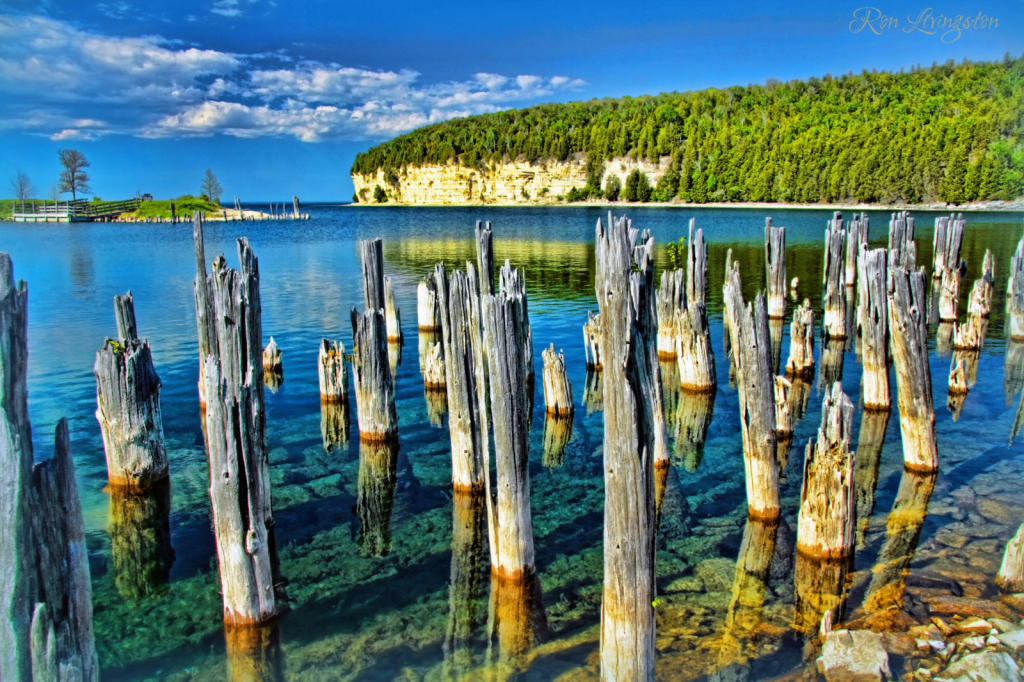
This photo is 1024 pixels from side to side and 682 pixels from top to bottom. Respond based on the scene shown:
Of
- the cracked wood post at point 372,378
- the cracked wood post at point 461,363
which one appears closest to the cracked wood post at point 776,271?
the cracked wood post at point 372,378

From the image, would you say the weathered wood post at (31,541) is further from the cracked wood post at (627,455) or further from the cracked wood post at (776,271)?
the cracked wood post at (776,271)

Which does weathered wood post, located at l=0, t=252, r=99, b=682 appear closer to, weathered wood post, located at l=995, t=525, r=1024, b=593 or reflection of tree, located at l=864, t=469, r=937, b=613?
reflection of tree, located at l=864, t=469, r=937, b=613

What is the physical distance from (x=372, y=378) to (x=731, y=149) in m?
121

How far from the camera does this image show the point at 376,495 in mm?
9008

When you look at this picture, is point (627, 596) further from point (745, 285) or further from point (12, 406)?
point (745, 285)

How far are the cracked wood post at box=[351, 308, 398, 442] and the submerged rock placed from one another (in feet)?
21.4

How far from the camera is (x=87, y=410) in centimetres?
1228

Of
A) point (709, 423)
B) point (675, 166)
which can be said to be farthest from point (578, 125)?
point (709, 423)

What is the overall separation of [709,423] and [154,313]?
18523 millimetres

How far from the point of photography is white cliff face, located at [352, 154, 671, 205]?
133 m

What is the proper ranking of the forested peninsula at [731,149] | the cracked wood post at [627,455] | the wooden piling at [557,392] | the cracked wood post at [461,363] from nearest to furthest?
the cracked wood post at [627,455], the cracked wood post at [461,363], the wooden piling at [557,392], the forested peninsula at [731,149]

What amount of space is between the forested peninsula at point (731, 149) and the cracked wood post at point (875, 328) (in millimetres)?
67466

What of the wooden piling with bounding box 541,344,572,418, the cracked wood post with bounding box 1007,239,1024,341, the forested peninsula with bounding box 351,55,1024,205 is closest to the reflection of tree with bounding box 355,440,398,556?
the wooden piling with bounding box 541,344,572,418

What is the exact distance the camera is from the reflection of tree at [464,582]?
5.75 metres
